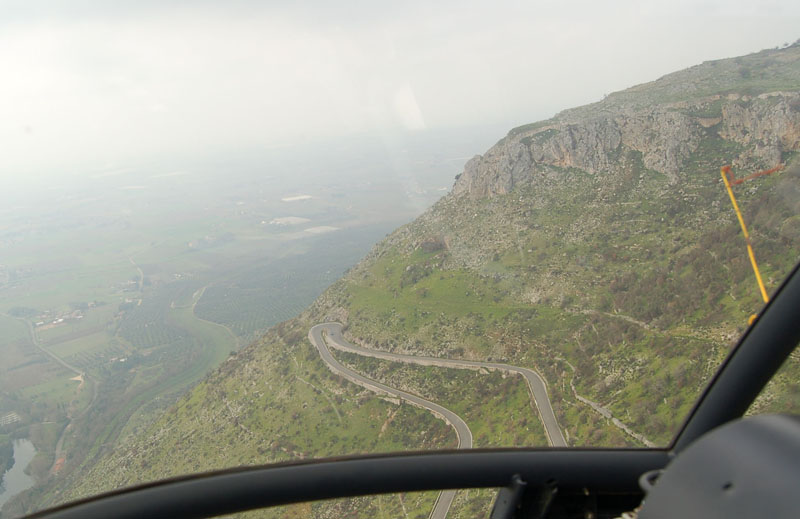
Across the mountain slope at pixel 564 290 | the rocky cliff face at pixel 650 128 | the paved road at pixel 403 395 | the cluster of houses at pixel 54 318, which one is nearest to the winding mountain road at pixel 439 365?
the paved road at pixel 403 395

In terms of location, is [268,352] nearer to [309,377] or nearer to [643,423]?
[309,377]

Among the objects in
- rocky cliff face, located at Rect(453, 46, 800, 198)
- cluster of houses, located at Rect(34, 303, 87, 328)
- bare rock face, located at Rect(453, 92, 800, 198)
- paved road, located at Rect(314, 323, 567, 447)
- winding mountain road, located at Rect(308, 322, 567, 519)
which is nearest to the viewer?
winding mountain road, located at Rect(308, 322, 567, 519)

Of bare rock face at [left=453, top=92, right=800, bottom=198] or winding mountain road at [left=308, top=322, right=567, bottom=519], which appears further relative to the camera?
bare rock face at [left=453, top=92, right=800, bottom=198]

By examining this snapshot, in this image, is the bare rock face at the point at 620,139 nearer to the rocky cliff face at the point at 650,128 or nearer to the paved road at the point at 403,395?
the rocky cliff face at the point at 650,128

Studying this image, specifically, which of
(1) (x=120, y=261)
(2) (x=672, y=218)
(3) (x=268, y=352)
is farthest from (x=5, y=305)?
(2) (x=672, y=218)

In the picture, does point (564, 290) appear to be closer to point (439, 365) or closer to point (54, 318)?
point (439, 365)

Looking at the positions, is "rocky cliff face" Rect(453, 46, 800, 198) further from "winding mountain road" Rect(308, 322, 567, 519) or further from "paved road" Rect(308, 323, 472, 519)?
"paved road" Rect(308, 323, 472, 519)

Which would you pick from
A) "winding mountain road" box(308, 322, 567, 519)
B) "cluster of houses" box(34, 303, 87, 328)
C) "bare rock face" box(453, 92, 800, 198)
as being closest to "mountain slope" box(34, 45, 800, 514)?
"bare rock face" box(453, 92, 800, 198)

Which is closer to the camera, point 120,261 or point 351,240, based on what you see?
point 351,240
